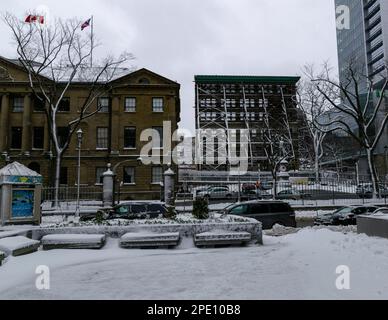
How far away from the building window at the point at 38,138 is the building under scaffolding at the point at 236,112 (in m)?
41.5

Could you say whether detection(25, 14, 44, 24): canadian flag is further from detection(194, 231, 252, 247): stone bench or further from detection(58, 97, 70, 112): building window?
detection(194, 231, 252, 247): stone bench

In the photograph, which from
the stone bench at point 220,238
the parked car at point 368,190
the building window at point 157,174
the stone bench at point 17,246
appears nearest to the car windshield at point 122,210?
the stone bench at point 17,246

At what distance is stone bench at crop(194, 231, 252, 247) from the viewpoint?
11172 millimetres

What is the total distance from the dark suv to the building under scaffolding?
190 feet

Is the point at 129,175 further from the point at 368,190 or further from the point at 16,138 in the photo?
the point at 368,190

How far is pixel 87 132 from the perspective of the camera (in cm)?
4203

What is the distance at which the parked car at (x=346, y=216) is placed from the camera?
19.5 meters

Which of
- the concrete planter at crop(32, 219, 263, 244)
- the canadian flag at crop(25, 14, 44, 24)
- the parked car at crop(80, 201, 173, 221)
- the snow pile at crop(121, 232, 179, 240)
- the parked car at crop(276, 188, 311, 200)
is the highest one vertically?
the canadian flag at crop(25, 14, 44, 24)

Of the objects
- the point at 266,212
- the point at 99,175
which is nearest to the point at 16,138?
the point at 99,175

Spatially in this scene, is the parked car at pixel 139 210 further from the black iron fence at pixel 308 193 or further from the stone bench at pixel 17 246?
the black iron fence at pixel 308 193

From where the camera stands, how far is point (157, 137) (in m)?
41.8

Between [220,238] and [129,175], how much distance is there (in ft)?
100

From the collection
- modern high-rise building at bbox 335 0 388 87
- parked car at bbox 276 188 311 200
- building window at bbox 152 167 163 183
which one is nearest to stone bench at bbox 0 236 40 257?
parked car at bbox 276 188 311 200

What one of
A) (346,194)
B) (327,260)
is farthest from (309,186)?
(327,260)
